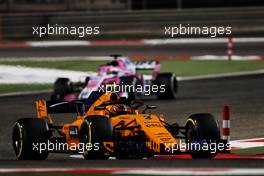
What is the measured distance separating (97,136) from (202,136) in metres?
1.60

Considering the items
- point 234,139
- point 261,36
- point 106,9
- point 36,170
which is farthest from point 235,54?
point 36,170

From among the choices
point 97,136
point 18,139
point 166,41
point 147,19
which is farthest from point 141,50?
point 97,136

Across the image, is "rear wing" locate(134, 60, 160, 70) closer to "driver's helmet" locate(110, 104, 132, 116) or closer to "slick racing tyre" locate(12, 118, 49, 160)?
"driver's helmet" locate(110, 104, 132, 116)

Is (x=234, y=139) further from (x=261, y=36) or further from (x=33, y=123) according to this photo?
(x=261, y=36)

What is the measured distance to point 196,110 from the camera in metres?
25.0

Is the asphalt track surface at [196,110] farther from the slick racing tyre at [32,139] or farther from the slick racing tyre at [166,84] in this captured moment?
the slick racing tyre at [32,139]

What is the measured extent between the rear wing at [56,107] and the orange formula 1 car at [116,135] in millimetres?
628

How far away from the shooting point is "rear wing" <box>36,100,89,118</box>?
17.8m

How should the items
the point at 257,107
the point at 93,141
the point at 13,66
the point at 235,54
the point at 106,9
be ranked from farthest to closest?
the point at 106,9
the point at 235,54
the point at 13,66
the point at 257,107
the point at 93,141

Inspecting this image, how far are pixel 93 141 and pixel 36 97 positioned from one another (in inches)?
535

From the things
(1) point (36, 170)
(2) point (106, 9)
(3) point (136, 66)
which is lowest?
(1) point (36, 170)

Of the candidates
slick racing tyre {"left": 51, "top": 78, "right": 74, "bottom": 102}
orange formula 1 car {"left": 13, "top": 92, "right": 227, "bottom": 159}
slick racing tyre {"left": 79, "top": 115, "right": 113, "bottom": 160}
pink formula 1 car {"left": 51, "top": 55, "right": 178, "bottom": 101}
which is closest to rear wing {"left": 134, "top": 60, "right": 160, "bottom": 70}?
pink formula 1 car {"left": 51, "top": 55, "right": 178, "bottom": 101}

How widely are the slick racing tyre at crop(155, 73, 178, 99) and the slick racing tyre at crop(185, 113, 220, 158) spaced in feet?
34.9

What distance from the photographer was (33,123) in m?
16.5
